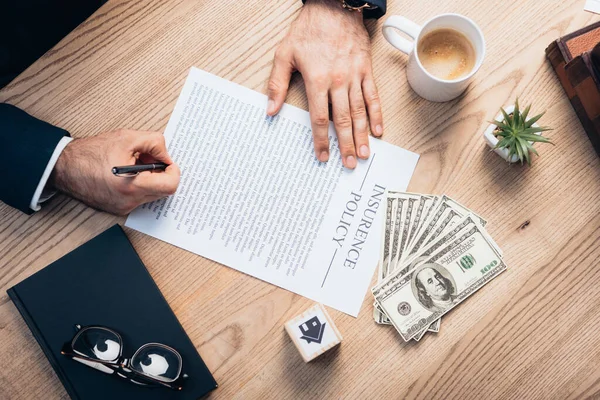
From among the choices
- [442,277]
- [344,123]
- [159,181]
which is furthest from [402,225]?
[159,181]

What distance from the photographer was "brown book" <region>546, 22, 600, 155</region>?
0.81 meters

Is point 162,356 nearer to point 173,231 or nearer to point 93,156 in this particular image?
point 173,231

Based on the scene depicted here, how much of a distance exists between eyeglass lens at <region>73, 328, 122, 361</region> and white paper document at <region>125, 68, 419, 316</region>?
0.65 ft

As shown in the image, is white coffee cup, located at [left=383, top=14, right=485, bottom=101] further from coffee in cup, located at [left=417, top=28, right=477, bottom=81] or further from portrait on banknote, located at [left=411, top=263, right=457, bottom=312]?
portrait on banknote, located at [left=411, top=263, right=457, bottom=312]

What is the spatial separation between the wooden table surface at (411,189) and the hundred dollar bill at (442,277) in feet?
0.09

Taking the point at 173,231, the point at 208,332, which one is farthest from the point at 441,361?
the point at 173,231

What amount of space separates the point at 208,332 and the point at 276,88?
0.48 metres

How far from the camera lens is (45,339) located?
0.82m

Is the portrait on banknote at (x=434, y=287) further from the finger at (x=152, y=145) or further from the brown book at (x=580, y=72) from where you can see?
the finger at (x=152, y=145)

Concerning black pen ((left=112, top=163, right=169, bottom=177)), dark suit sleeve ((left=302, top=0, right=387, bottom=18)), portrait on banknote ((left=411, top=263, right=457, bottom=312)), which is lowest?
portrait on banknote ((left=411, top=263, right=457, bottom=312))

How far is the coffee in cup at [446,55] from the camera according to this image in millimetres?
822

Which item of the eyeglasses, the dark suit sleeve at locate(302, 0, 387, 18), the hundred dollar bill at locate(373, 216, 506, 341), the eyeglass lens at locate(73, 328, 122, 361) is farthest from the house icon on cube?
the dark suit sleeve at locate(302, 0, 387, 18)

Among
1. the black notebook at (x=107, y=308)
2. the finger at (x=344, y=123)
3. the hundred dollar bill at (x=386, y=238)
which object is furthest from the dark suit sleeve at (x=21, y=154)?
the hundred dollar bill at (x=386, y=238)

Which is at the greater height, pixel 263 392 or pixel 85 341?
pixel 85 341
